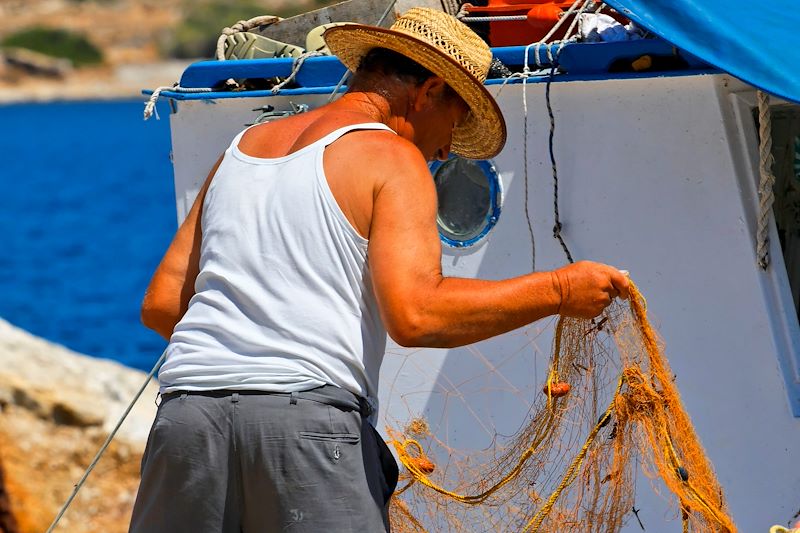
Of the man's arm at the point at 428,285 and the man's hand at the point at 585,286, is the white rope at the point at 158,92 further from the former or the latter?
the man's hand at the point at 585,286

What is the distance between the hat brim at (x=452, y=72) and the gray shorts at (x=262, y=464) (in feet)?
2.64

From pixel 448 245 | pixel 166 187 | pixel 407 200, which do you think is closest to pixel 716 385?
pixel 448 245

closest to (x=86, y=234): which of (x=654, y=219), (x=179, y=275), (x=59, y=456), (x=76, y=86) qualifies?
(x=59, y=456)

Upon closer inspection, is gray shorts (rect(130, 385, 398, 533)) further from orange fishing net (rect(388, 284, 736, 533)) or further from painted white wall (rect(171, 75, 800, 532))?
painted white wall (rect(171, 75, 800, 532))

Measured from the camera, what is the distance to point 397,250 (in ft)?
9.16

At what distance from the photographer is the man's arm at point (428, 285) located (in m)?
2.79

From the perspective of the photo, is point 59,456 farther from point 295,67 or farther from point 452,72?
point 452,72

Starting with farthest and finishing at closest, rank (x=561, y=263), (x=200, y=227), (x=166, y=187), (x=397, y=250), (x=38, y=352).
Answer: (x=166, y=187) → (x=38, y=352) → (x=561, y=263) → (x=200, y=227) → (x=397, y=250)

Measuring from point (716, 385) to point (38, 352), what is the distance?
4.60 meters

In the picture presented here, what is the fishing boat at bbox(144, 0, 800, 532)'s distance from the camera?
3.71 meters

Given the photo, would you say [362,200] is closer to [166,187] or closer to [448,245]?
[448,245]

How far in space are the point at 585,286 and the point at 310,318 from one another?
0.63 m

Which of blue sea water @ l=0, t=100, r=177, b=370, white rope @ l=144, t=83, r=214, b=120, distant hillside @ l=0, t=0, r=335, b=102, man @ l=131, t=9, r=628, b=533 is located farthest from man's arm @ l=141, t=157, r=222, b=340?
distant hillside @ l=0, t=0, r=335, b=102

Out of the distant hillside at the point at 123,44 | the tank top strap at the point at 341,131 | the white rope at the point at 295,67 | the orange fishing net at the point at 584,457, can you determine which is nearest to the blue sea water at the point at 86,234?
the white rope at the point at 295,67
